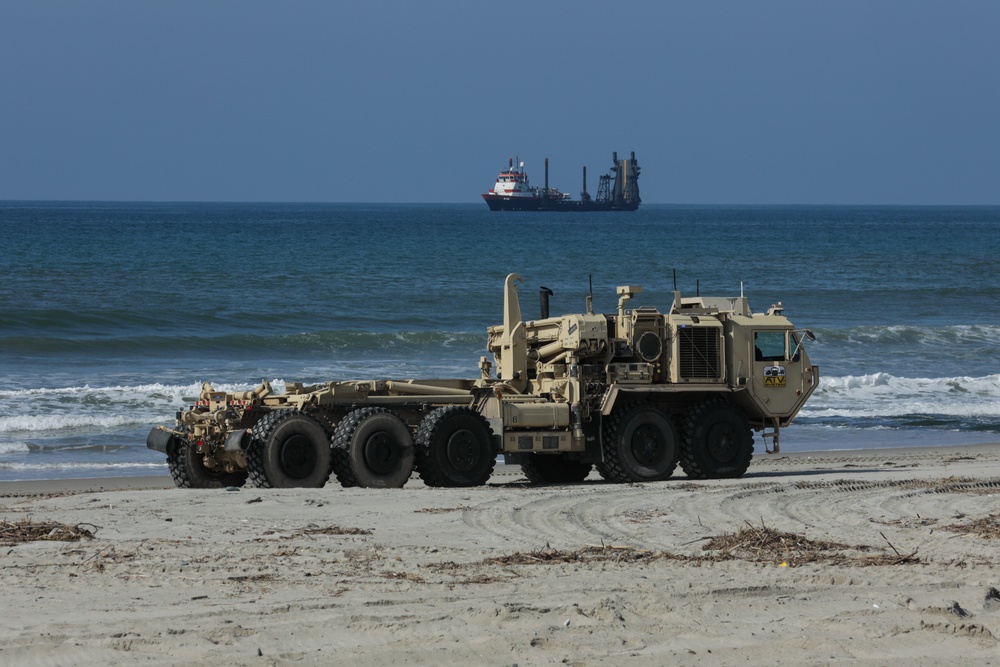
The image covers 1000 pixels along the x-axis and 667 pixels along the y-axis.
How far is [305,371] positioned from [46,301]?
16.6 metres

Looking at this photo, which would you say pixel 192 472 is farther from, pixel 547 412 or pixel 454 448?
pixel 547 412

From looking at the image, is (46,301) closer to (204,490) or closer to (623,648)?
(204,490)

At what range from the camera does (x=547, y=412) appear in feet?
51.8

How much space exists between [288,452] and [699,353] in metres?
4.77

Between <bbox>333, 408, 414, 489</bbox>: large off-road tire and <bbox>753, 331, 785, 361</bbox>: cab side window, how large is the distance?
4.27 meters

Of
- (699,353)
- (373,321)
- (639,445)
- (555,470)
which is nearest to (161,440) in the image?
(555,470)

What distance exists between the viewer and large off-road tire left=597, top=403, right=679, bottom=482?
16.0 metres

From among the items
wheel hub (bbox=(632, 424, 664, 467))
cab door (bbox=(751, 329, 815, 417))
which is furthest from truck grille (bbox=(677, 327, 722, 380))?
wheel hub (bbox=(632, 424, 664, 467))

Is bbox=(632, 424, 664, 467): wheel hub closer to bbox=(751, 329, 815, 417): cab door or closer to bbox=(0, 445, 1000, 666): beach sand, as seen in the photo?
bbox=(751, 329, 815, 417): cab door

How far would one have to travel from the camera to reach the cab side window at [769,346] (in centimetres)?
1678

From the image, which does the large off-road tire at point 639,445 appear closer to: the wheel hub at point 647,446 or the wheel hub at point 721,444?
the wheel hub at point 647,446

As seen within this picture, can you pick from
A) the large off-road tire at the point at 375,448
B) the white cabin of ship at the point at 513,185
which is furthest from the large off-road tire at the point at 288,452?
the white cabin of ship at the point at 513,185

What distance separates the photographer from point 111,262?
6169 centimetres

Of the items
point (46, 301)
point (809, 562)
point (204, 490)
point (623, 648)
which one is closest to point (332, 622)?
point (623, 648)
